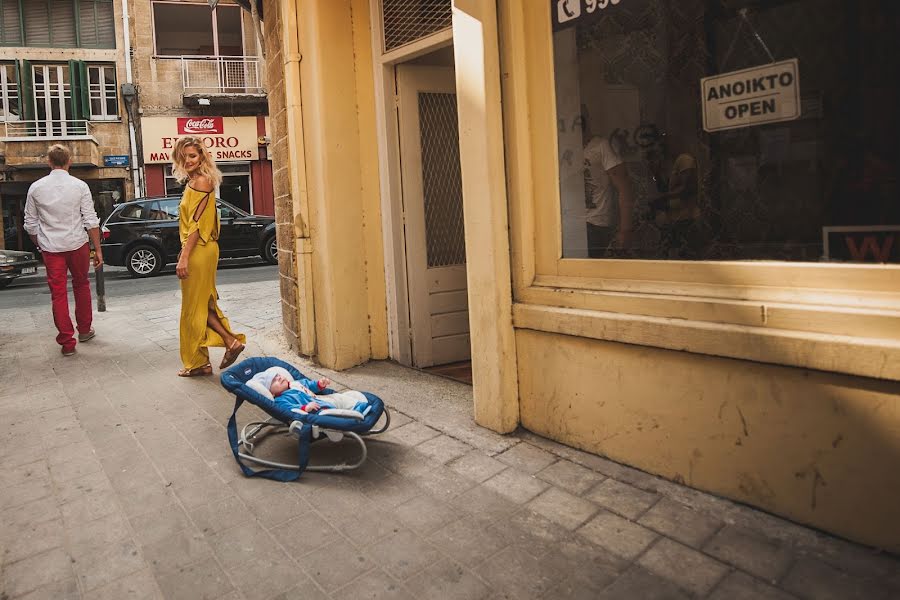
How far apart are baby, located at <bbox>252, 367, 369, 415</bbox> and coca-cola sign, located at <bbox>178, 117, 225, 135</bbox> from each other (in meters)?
23.5

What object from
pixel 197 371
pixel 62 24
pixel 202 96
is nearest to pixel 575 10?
pixel 197 371

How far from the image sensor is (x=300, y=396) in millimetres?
3852

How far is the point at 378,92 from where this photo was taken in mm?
5754

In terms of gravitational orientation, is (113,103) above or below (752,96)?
above

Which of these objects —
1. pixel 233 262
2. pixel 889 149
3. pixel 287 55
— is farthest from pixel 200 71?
pixel 889 149

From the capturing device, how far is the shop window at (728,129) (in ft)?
8.94

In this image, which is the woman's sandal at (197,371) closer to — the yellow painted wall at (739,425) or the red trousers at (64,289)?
the red trousers at (64,289)

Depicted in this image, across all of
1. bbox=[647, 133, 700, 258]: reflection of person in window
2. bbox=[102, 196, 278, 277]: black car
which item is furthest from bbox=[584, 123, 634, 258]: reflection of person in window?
bbox=[102, 196, 278, 277]: black car

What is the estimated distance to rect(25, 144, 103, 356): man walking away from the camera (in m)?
6.77

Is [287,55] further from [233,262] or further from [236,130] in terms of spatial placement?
[236,130]

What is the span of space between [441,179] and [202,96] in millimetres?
21855

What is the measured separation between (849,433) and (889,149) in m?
1.12

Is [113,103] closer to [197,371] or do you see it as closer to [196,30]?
[196,30]

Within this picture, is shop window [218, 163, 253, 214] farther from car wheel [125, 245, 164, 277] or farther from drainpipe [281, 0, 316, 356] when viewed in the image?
drainpipe [281, 0, 316, 356]
